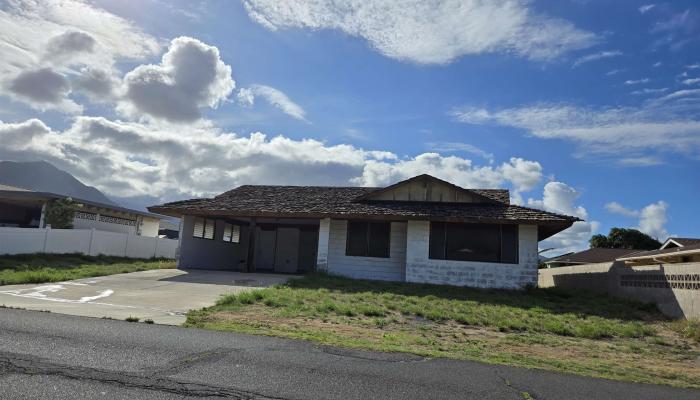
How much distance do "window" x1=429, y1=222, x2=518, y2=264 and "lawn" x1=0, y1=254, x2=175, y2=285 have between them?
38.6 ft

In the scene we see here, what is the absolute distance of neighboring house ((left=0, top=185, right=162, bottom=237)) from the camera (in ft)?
86.9

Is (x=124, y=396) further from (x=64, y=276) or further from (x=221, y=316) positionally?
(x=64, y=276)

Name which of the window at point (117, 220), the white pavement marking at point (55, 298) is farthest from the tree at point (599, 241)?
the white pavement marking at point (55, 298)

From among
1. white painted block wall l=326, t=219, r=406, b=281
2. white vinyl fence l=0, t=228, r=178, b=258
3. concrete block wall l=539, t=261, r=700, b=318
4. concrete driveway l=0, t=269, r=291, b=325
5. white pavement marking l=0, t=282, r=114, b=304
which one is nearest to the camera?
concrete driveway l=0, t=269, r=291, b=325

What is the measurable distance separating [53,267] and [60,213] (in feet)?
32.0

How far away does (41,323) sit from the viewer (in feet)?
25.4

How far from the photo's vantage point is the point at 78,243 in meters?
23.1

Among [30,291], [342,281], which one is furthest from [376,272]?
[30,291]

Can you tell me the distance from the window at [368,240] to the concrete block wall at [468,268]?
4.01 ft

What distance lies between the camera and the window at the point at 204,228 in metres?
22.3

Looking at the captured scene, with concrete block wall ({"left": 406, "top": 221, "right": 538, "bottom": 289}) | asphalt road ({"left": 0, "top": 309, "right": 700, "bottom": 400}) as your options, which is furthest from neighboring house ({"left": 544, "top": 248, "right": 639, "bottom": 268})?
asphalt road ({"left": 0, "top": 309, "right": 700, "bottom": 400})

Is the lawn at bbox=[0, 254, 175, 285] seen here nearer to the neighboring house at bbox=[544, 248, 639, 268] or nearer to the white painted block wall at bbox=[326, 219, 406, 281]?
the white painted block wall at bbox=[326, 219, 406, 281]

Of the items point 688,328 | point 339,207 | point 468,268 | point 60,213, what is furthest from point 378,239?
point 60,213

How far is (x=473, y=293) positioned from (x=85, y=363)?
12742 mm
